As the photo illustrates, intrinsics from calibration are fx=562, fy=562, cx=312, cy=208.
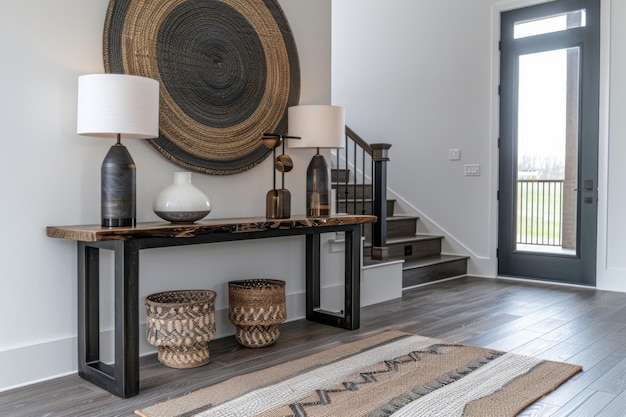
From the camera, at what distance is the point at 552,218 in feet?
16.5

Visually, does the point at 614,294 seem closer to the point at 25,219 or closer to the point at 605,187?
the point at 605,187

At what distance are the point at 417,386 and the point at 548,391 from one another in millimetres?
540

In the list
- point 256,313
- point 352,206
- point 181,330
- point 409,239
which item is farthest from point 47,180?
point 409,239

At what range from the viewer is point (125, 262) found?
2289 mm

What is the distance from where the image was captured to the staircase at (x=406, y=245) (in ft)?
16.0

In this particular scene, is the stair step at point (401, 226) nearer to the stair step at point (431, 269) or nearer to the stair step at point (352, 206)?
the stair step at point (352, 206)

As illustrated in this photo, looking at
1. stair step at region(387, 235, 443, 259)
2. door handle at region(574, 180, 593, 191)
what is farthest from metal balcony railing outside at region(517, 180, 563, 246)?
stair step at region(387, 235, 443, 259)

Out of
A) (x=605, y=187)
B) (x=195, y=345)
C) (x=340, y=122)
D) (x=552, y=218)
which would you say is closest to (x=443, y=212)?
(x=552, y=218)

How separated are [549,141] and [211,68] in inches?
129

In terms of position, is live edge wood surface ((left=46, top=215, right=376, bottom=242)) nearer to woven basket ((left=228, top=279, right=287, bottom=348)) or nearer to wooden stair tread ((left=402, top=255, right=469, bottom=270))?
woven basket ((left=228, top=279, right=287, bottom=348))

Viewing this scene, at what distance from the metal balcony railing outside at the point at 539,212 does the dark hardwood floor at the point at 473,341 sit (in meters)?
0.43

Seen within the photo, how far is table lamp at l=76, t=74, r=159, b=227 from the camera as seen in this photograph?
2342 millimetres

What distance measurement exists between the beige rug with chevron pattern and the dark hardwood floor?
116 millimetres

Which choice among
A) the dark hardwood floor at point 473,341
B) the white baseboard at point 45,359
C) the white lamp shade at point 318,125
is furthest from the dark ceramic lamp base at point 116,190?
the white lamp shade at point 318,125
